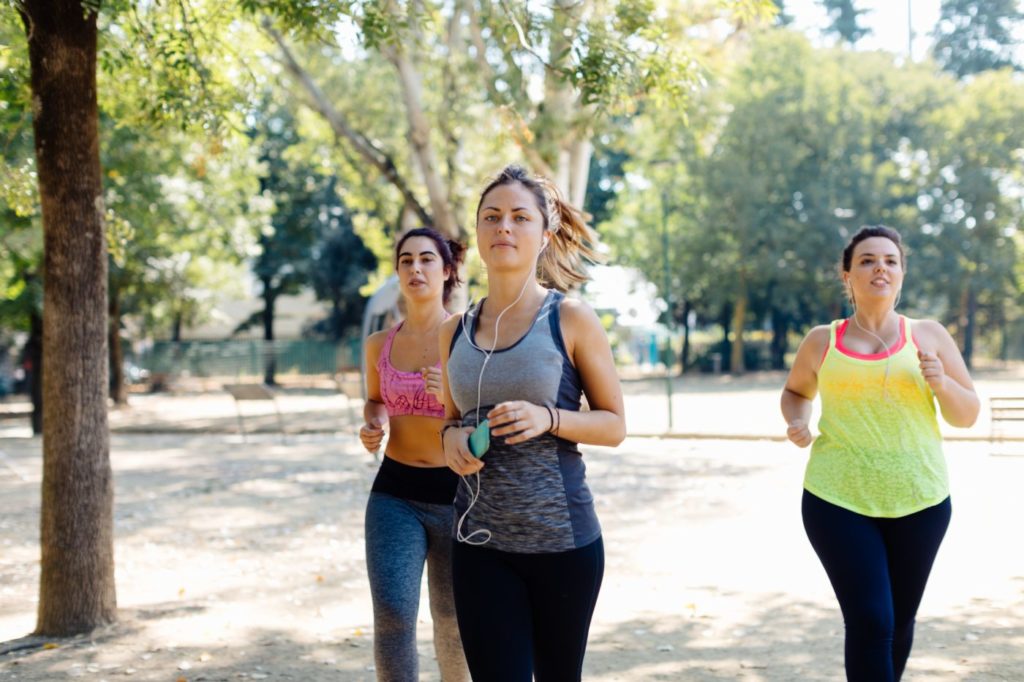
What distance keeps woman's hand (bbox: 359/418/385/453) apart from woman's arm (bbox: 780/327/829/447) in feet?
5.26

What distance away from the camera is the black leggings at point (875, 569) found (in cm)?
397

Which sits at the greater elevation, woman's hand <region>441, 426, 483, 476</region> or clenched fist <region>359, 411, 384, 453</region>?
woman's hand <region>441, 426, 483, 476</region>

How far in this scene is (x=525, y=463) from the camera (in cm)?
308

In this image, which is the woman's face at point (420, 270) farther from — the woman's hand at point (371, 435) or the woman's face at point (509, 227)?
Result: the woman's face at point (509, 227)

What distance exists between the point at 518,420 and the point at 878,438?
5.91 ft

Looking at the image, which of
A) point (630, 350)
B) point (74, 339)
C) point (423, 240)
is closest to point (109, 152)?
point (74, 339)

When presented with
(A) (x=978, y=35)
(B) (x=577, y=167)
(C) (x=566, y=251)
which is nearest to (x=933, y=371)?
(C) (x=566, y=251)

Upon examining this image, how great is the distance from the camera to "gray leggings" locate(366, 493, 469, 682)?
4168 millimetres

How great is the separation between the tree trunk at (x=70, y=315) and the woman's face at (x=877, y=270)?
430 centimetres

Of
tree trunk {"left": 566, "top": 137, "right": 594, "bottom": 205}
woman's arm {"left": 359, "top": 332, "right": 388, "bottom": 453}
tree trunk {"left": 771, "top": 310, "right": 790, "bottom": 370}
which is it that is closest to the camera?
woman's arm {"left": 359, "top": 332, "right": 388, "bottom": 453}

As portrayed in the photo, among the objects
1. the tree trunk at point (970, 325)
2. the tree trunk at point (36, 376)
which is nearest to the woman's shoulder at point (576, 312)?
the tree trunk at point (36, 376)

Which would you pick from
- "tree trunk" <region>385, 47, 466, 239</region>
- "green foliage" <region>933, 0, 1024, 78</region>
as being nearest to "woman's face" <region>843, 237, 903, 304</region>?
"tree trunk" <region>385, 47, 466, 239</region>

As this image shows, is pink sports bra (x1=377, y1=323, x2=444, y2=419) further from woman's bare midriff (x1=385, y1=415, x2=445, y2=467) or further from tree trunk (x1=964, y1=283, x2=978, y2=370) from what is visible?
tree trunk (x1=964, y1=283, x2=978, y2=370)

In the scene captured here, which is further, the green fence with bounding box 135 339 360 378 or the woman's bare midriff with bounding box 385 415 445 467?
the green fence with bounding box 135 339 360 378
